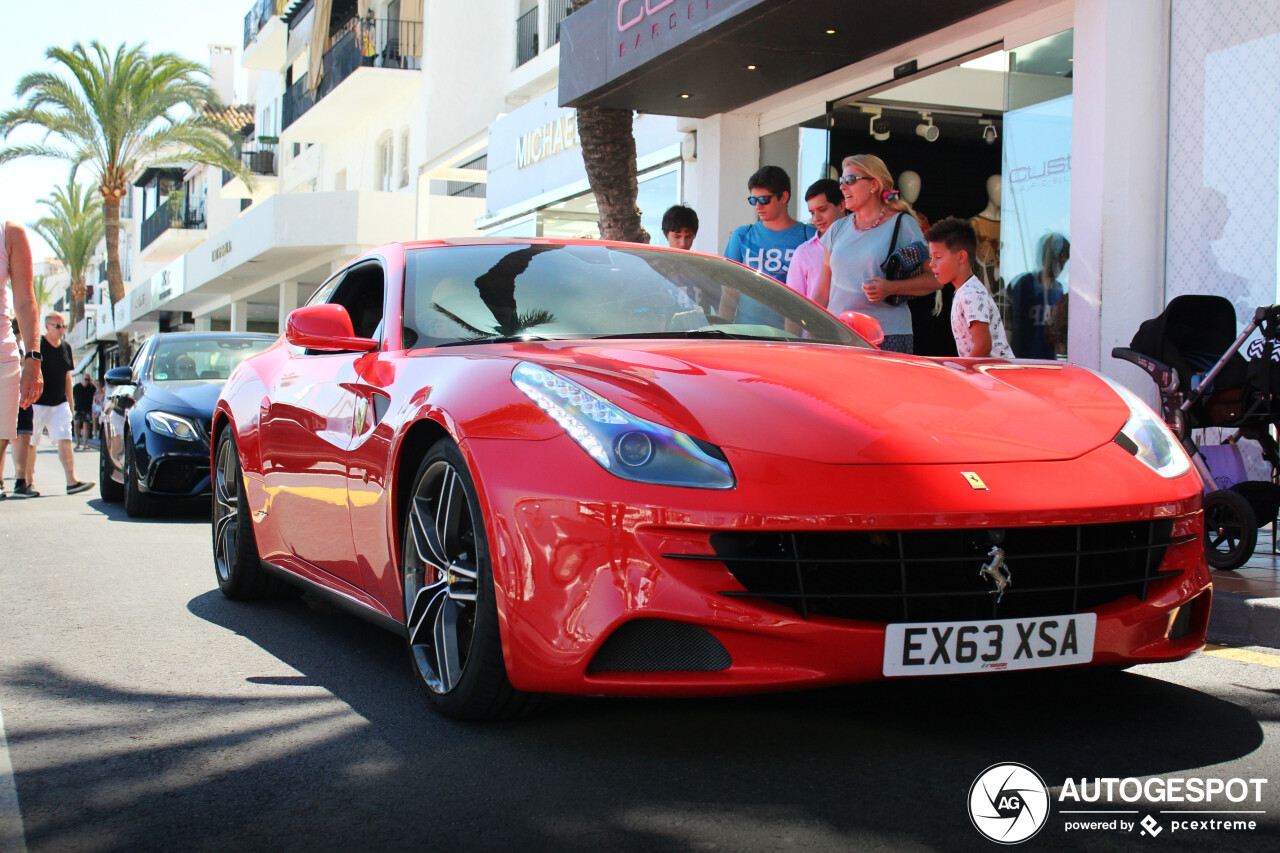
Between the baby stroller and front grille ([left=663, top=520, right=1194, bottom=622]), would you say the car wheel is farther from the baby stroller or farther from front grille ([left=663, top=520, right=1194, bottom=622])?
the baby stroller

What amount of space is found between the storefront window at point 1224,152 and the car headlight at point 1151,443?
4.45m

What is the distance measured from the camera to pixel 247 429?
518cm

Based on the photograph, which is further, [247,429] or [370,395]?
[247,429]

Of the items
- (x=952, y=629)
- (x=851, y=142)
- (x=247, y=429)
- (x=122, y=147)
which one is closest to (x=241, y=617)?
(x=247, y=429)

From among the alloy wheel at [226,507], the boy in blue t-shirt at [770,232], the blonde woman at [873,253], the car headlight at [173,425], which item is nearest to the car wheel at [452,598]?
the alloy wheel at [226,507]

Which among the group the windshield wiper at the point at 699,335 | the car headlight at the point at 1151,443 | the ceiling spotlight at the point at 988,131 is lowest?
the car headlight at the point at 1151,443

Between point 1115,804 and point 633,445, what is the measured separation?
1227 millimetres

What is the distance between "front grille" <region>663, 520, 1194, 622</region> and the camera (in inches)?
111

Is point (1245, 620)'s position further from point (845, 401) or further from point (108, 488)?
point (108, 488)

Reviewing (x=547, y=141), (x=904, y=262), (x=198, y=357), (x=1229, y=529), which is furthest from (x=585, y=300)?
(x=547, y=141)

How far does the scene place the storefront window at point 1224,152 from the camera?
7449 mm

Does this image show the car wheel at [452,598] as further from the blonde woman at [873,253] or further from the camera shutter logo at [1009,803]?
the blonde woman at [873,253]

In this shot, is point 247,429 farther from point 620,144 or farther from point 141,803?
point 620,144

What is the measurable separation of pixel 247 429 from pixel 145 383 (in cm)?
544
